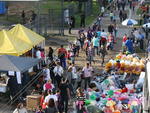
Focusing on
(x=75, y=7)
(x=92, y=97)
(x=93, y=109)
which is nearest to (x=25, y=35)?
(x=92, y=97)

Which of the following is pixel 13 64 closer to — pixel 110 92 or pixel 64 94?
pixel 64 94

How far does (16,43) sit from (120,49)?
8.97m

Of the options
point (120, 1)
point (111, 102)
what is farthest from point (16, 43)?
point (120, 1)

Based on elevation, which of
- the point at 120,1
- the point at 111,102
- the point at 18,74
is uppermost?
the point at 120,1

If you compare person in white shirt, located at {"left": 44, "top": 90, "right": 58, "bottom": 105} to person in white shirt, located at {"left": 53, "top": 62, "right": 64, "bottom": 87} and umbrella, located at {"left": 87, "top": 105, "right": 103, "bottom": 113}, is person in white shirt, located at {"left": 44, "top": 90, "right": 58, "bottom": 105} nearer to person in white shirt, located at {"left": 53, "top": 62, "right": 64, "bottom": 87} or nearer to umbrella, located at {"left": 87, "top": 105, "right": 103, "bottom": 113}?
umbrella, located at {"left": 87, "top": 105, "right": 103, "bottom": 113}

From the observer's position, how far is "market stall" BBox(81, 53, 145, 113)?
1548 centimetres

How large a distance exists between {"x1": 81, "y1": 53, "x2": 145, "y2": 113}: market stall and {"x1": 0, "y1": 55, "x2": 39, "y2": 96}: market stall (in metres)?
2.79

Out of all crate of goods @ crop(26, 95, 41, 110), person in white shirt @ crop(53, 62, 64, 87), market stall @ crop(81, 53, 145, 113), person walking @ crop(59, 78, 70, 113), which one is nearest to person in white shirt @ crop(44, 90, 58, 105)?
person walking @ crop(59, 78, 70, 113)

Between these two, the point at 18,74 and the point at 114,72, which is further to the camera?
the point at 114,72

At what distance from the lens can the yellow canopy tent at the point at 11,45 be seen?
17984mm

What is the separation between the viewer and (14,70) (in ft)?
52.5

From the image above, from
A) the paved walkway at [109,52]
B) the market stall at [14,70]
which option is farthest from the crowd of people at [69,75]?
the market stall at [14,70]

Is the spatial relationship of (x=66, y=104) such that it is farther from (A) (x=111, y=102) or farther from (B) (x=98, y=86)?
(B) (x=98, y=86)

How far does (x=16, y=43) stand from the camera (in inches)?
733
